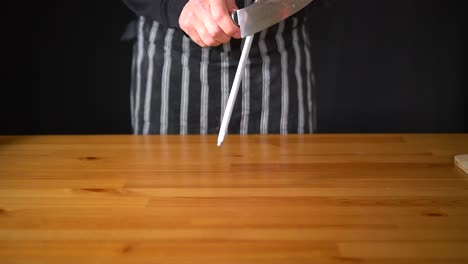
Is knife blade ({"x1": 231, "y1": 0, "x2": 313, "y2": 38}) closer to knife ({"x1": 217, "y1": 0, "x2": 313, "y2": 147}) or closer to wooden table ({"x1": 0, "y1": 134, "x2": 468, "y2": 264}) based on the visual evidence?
knife ({"x1": 217, "y1": 0, "x2": 313, "y2": 147})

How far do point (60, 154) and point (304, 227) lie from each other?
368 millimetres

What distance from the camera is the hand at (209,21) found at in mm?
734

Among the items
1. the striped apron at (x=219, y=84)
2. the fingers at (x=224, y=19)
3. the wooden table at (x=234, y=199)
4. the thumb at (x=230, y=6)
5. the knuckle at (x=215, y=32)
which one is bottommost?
the wooden table at (x=234, y=199)

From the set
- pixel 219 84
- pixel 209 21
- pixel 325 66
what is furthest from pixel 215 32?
pixel 325 66

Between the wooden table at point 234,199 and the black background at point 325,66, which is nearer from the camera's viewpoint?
the wooden table at point 234,199

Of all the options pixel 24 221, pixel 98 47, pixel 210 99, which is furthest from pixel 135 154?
pixel 98 47

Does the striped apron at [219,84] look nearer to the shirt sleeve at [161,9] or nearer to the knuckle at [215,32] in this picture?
the shirt sleeve at [161,9]

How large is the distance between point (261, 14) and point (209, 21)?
0.12m

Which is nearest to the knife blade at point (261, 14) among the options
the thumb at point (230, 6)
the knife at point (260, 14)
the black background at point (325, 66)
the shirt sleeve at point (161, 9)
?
the knife at point (260, 14)

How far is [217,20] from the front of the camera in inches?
29.2

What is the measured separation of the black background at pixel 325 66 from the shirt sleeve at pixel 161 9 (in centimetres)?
48

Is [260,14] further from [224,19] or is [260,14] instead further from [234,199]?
[234,199]

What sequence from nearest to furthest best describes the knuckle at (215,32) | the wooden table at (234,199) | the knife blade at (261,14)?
1. the wooden table at (234,199)
2. the knife blade at (261,14)
3. the knuckle at (215,32)

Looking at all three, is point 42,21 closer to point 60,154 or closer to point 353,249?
point 60,154
